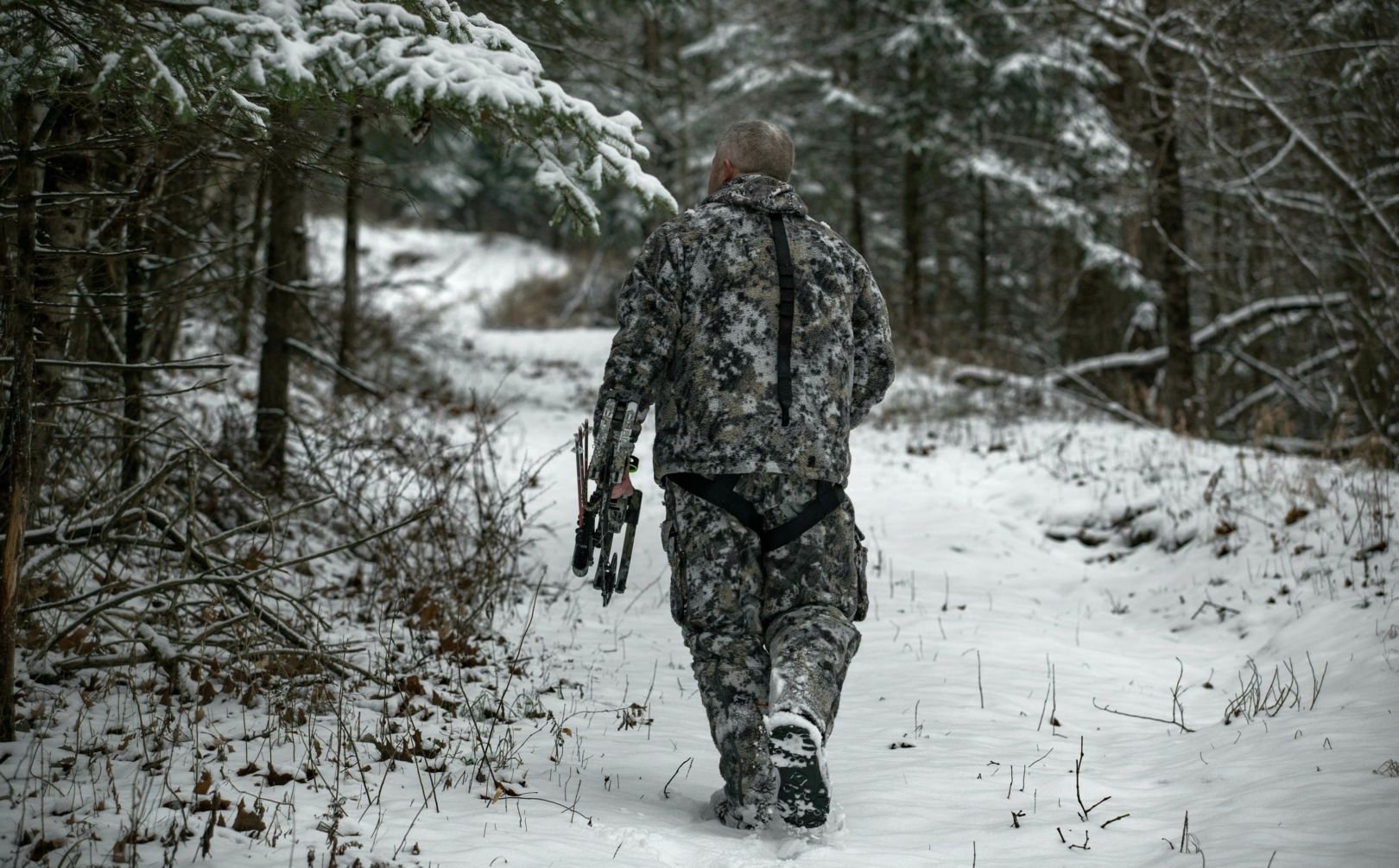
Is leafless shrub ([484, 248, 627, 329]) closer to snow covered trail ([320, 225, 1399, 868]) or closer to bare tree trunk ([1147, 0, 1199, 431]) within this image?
bare tree trunk ([1147, 0, 1199, 431])

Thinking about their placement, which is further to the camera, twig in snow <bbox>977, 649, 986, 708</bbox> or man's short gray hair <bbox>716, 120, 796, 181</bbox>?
twig in snow <bbox>977, 649, 986, 708</bbox>

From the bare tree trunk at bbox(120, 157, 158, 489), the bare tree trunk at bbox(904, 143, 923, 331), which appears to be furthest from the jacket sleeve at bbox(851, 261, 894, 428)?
the bare tree trunk at bbox(904, 143, 923, 331)

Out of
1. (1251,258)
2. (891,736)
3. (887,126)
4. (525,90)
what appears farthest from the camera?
(887,126)

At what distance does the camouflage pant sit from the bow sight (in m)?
0.18

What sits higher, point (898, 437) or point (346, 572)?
point (898, 437)

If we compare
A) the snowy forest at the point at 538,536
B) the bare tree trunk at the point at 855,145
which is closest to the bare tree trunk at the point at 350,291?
the snowy forest at the point at 538,536

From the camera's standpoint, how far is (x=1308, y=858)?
268cm

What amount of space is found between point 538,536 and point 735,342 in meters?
4.25

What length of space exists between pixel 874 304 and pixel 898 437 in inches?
302

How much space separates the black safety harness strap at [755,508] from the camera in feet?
10.9

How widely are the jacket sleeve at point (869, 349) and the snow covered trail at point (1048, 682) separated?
1428 mm

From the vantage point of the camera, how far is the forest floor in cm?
296

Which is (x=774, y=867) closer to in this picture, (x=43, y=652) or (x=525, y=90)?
(x=525, y=90)

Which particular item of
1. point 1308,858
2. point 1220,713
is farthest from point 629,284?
point 1220,713
